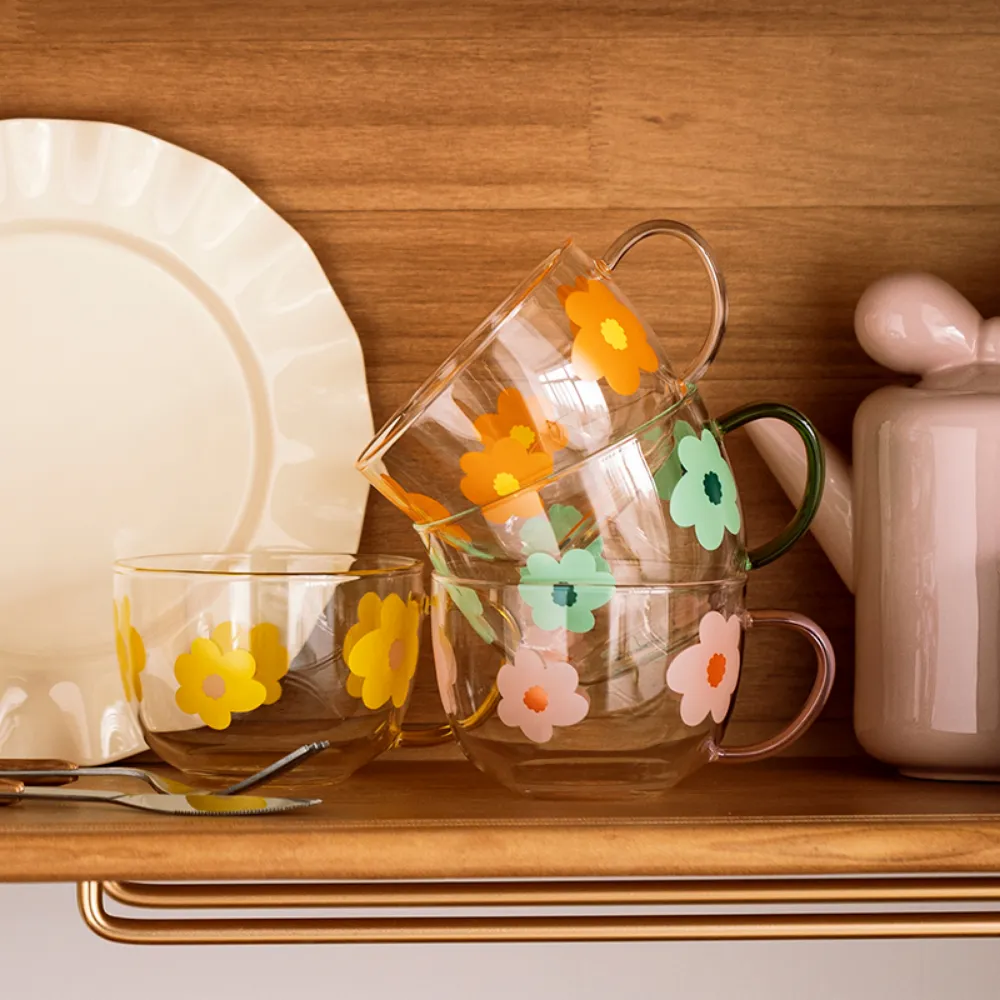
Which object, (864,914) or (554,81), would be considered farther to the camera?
(554,81)

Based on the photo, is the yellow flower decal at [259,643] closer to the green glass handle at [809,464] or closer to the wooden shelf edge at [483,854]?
the wooden shelf edge at [483,854]

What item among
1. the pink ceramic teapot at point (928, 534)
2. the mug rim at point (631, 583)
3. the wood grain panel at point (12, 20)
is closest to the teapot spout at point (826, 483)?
the pink ceramic teapot at point (928, 534)

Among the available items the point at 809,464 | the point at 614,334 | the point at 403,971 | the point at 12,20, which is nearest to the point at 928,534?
the point at 809,464

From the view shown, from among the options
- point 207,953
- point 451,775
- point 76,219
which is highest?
point 76,219

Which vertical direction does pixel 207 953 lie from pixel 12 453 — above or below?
below

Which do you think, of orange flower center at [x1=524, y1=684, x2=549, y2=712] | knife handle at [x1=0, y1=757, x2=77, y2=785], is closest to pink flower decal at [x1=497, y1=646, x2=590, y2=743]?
orange flower center at [x1=524, y1=684, x2=549, y2=712]

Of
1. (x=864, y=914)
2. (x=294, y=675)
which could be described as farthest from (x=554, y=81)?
(x=864, y=914)

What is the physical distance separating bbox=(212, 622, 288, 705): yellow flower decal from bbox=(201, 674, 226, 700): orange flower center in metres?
0.01

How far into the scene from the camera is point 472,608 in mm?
511

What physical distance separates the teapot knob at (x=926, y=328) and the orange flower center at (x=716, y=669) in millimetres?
191

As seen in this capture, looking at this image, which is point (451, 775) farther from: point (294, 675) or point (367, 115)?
point (367, 115)

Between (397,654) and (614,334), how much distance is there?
184 millimetres

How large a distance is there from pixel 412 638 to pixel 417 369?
17 centimetres

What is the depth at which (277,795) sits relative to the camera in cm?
53
